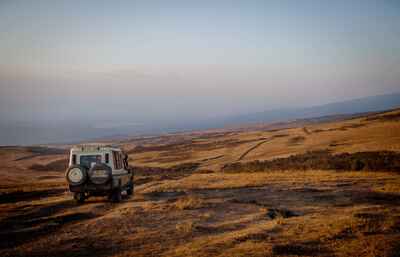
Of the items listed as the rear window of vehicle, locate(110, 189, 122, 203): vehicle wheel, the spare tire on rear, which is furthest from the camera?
locate(110, 189, 122, 203): vehicle wheel

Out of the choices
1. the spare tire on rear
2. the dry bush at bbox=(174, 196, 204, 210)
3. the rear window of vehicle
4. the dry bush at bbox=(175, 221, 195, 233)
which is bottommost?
the dry bush at bbox=(174, 196, 204, 210)

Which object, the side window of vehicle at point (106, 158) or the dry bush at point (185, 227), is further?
the side window of vehicle at point (106, 158)

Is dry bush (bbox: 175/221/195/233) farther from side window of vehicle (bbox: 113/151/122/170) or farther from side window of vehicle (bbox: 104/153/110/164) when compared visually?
side window of vehicle (bbox: 113/151/122/170)

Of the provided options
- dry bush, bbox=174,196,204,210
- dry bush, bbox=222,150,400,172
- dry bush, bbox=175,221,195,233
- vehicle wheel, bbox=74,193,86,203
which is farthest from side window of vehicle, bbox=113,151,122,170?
dry bush, bbox=222,150,400,172

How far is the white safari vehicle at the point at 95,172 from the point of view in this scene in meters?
17.9

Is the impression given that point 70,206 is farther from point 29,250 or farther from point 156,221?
point 29,250

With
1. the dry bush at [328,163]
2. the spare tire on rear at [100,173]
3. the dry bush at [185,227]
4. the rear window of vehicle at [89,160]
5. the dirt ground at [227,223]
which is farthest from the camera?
the dry bush at [328,163]

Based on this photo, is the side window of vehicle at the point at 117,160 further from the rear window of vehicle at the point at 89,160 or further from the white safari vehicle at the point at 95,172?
the rear window of vehicle at the point at 89,160

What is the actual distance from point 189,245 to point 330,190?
12659 mm

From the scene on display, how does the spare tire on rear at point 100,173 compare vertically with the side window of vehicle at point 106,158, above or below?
below

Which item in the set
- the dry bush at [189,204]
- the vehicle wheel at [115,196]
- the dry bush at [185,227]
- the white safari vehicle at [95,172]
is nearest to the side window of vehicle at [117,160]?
the white safari vehicle at [95,172]

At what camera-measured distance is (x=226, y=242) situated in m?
9.93

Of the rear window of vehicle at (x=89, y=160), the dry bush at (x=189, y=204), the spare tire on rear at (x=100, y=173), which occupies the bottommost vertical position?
the dry bush at (x=189, y=204)

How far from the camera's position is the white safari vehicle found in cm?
1792
